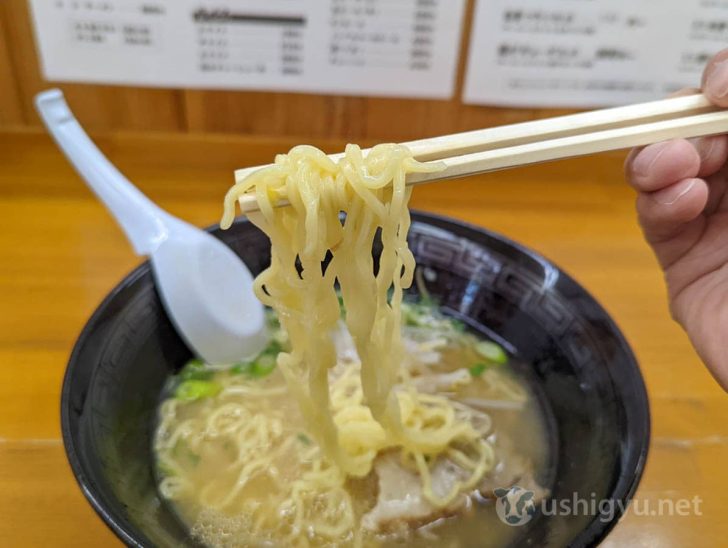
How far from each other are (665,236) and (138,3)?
1.38 metres

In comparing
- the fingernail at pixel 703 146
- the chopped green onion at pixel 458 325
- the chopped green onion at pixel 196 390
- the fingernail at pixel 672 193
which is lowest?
the chopped green onion at pixel 196 390

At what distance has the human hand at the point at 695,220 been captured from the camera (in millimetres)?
992

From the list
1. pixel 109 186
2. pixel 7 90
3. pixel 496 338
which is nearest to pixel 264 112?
pixel 109 186

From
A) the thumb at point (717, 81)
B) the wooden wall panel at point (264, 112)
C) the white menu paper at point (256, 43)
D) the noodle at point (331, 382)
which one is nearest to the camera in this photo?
the noodle at point (331, 382)

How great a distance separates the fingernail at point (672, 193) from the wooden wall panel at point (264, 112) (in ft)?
2.89

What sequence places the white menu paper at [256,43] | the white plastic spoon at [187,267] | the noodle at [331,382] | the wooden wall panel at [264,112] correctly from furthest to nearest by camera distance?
the wooden wall panel at [264,112] < the white menu paper at [256,43] < the white plastic spoon at [187,267] < the noodle at [331,382]

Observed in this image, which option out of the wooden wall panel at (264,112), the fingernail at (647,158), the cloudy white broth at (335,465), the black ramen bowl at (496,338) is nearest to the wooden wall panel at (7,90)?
the wooden wall panel at (264,112)

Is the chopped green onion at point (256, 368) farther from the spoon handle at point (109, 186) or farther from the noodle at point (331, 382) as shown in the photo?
the spoon handle at point (109, 186)

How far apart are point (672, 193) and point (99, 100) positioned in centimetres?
152

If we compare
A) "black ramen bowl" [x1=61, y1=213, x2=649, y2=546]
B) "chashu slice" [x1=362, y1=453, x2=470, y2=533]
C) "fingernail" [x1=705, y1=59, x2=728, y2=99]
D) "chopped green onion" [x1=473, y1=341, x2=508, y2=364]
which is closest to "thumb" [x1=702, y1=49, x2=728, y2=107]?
"fingernail" [x1=705, y1=59, x2=728, y2=99]

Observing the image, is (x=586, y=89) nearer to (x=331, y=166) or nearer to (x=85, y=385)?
(x=331, y=166)

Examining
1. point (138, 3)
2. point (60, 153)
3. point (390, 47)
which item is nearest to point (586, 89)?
point (390, 47)

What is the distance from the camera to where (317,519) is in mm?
1062

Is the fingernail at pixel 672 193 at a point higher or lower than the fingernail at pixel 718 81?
lower
